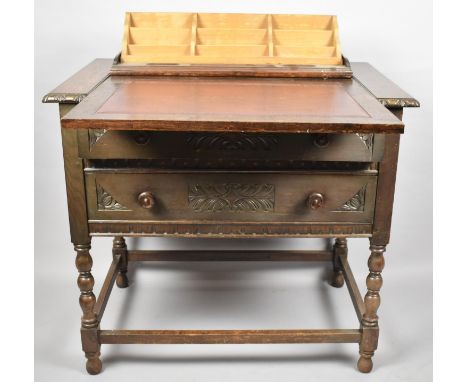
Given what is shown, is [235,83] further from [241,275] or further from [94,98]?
[241,275]

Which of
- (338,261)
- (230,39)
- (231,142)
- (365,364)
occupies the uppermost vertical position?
(230,39)

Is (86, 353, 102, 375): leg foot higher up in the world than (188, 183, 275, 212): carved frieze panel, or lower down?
lower down

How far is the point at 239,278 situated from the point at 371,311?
3.24 feet

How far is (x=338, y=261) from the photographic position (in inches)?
134

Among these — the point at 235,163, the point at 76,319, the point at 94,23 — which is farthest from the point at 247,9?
the point at 76,319

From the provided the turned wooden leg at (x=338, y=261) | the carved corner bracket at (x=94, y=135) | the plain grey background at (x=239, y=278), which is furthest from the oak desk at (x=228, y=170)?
the turned wooden leg at (x=338, y=261)

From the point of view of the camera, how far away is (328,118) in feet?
6.95

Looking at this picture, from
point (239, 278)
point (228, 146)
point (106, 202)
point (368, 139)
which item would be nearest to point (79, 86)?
point (106, 202)

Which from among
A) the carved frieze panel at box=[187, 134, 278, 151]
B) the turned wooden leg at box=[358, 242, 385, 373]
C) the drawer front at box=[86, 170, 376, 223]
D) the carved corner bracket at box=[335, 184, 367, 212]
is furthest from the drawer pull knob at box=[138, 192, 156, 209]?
the turned wooden leg at box=[358, 242, 385, 373]

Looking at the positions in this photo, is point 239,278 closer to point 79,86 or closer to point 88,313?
point 88,313

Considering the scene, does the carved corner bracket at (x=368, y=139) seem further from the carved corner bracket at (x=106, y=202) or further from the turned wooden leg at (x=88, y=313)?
the turned wooden leg at (x=88, y=313)

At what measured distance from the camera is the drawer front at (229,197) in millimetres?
2480

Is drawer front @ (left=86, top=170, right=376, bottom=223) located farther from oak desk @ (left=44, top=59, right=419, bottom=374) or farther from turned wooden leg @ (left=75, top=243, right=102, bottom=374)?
turned wooden leg @ (left=75, top=243, right=102, bottom=374)

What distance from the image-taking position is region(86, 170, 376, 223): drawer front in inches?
97.7
